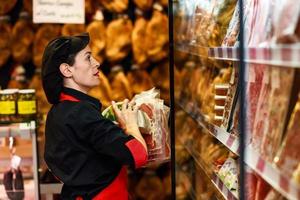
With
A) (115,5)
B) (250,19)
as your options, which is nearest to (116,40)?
(115,5)

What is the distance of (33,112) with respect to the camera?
2855 mm

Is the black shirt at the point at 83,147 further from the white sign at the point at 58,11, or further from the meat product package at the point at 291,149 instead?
the white sign at the point at 58,11

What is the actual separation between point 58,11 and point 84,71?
1.46 meters

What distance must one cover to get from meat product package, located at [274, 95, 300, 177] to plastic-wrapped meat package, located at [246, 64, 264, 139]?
0.97ft

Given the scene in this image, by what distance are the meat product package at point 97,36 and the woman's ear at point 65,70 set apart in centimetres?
171

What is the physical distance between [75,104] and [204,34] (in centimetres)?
92

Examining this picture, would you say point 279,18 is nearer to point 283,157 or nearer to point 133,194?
A: point 283,157

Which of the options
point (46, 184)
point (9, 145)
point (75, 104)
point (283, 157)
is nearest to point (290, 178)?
point (283, 157)

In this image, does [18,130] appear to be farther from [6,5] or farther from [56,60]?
[6,5]

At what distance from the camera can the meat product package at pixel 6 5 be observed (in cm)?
392

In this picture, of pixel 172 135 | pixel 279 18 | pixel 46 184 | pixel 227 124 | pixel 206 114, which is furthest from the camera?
pixel 46 184

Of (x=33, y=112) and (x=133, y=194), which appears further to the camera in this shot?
(x=133, y=194)

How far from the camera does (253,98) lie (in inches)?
67.3

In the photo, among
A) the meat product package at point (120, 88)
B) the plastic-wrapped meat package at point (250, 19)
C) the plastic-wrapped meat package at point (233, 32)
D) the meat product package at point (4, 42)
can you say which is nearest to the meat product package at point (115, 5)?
the meat product package at point (120, 88)
